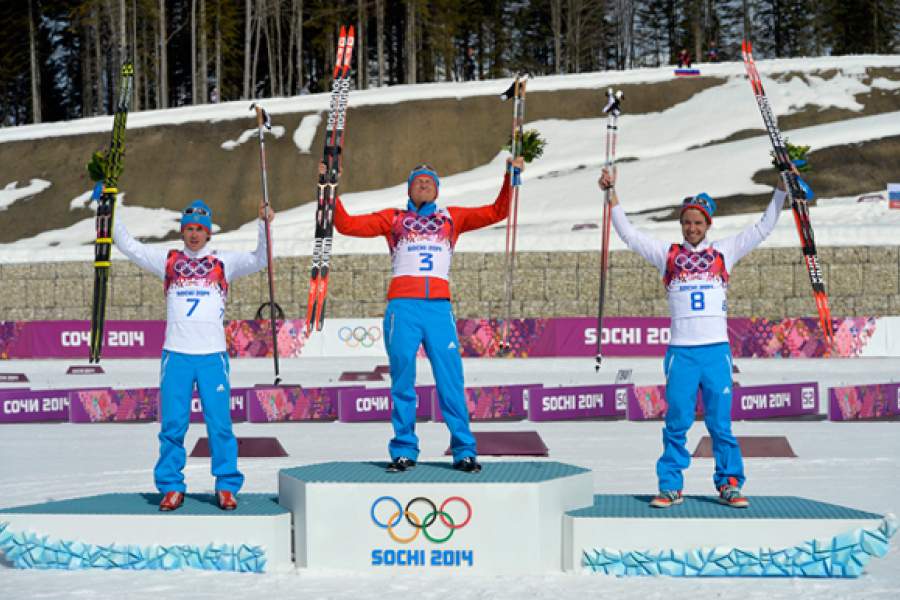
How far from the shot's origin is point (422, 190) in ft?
25.4

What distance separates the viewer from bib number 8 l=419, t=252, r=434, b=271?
7574 millimetres

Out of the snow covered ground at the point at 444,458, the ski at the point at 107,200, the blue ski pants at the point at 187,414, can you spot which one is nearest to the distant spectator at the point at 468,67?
the snow covered ground at the point at 444,458

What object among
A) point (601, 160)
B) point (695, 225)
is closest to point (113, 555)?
point (695, 225)

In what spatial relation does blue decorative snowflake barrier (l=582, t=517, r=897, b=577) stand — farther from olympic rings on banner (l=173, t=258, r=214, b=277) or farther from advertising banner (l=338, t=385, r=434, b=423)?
advertising banner (l=338, t=385, r=434, b=423)

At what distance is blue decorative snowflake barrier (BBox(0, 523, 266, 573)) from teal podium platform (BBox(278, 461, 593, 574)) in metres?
0.48

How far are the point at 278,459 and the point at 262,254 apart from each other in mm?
4812

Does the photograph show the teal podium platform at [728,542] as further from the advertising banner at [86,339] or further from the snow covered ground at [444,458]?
the advertising banner at [86,339]

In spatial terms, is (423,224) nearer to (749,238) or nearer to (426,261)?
(426,261)

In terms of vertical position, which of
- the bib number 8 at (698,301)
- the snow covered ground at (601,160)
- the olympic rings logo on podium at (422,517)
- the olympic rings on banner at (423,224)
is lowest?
the olympic rings logo on podium at (422,517)

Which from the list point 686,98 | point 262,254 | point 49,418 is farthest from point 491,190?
point 262,254

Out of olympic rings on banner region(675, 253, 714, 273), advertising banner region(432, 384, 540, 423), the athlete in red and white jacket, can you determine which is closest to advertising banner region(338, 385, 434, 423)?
advertising banner region(432, 384, 540, 423)

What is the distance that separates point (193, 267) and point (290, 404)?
27.9ft

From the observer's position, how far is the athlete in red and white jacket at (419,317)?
7.42 m

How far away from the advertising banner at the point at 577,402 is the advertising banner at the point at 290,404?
9.29 feet
